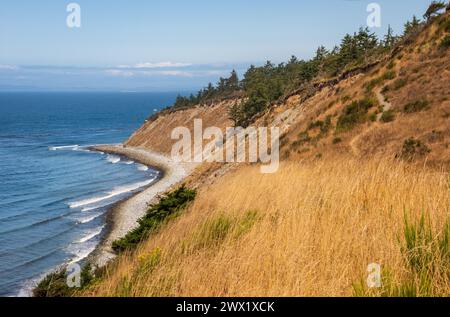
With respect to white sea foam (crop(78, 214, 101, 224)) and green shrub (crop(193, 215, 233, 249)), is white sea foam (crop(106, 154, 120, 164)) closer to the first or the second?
white sea foam (crop(78, 214, 101, 224))

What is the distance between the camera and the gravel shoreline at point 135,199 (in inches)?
1293

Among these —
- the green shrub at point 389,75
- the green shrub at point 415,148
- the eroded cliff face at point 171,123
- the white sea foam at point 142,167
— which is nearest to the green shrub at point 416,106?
the green shrub at point 415,148

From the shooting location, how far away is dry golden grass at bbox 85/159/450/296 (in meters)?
4.46

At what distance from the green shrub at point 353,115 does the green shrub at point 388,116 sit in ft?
5.53

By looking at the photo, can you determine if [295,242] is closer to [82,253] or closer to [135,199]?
[82,253]

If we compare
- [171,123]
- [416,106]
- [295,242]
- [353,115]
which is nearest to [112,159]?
[171,123]

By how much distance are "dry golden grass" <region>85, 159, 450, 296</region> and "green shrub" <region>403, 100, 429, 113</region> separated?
2725 cm

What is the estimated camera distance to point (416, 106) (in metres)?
32.6

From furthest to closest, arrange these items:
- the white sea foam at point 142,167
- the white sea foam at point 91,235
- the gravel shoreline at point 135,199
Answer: the white sea foam at point 142,167 → the white sea foam at point 91,235 → the gravel shoreline at point 135,199

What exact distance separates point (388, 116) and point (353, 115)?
3.88 m

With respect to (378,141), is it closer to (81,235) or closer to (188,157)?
(81,235)

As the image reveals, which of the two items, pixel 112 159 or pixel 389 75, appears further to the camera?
pixel 112 159

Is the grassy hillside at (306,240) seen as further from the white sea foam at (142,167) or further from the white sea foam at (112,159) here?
the white sea foam at (112,159)
